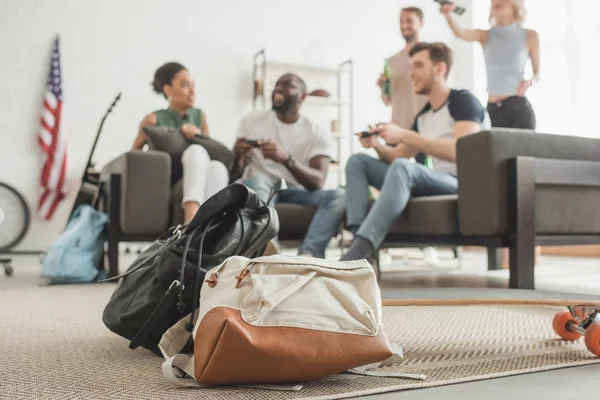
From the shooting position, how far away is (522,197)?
6.43ft

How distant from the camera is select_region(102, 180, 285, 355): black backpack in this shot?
1.00 meters

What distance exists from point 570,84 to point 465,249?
1.89m

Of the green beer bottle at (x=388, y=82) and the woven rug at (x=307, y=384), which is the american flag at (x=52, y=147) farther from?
the woven rug at (x=307, y=384)

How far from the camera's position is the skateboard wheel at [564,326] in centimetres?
126

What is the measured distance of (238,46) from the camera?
17.9 ft

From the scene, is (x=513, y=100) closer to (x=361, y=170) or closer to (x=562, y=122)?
(x=361, y=170)

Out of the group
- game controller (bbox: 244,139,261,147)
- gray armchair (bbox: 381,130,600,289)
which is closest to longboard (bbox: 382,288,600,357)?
gray armchair (bbox: 381,130,600,289)

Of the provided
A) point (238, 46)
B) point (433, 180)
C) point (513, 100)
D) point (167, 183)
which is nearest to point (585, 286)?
point (433, 180)

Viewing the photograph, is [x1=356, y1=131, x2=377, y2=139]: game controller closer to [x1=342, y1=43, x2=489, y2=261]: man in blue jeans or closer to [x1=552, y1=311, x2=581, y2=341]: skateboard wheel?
[x1=342, y1=43, x2=489, y2=261]: man in blue jeans

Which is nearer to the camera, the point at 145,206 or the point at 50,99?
the point at 145,206

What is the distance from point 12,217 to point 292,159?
2937 millimetres

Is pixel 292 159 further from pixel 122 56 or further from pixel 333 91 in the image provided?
pixel 333 91

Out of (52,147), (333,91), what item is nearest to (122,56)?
(52,147)

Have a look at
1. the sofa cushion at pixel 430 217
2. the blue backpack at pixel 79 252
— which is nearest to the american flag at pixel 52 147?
the blue backpack at pixel 79 252
